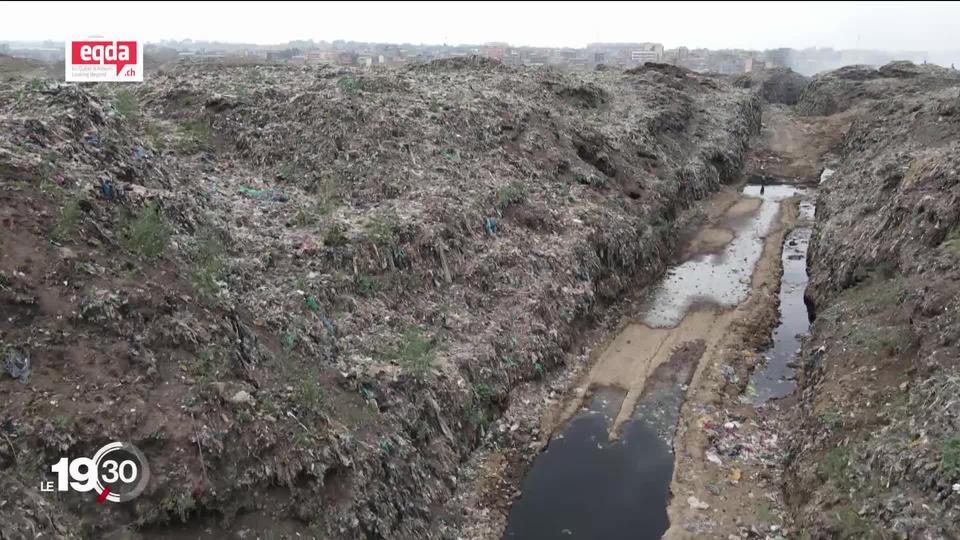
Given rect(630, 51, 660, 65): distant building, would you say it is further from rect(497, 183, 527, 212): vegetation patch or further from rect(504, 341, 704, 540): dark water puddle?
rect(504, 341, 704, 540): dark water puddle

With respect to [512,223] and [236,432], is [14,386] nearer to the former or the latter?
[236,432]

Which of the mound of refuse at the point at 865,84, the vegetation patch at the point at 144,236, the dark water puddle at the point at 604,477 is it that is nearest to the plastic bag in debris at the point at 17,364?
the vegetation patch at the point at 144,236

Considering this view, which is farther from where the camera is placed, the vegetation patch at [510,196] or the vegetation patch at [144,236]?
the vegetation patch at [510,196]

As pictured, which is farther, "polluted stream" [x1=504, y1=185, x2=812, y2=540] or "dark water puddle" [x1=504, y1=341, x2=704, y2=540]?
"polluted stream" [x1=504, y1=185, x2=812, y2=540]

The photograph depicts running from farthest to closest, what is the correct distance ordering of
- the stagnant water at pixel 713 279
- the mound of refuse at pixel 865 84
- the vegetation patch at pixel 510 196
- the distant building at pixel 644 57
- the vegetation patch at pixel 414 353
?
the distant building at pixel 644 57
the mound of refuse at pixel 865 84
the stagnant water at pixel 713 279
the vegetation patch at pixel 510 196
the vegetation patch at pixel 414 353

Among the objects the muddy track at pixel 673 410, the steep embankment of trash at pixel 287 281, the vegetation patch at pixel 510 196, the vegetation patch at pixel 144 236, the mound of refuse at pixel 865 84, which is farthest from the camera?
Answer: the mound of refuse at pixel 865 84

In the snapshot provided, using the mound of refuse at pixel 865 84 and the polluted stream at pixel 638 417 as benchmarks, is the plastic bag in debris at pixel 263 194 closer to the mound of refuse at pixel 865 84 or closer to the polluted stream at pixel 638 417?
the polluted stream at pixel 638 417

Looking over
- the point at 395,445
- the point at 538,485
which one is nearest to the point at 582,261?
the point at 538,485

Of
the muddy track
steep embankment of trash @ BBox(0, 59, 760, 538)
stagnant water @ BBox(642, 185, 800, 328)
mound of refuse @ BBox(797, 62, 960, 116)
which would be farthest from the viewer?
mound of refuse @ BBox(797, 62, 960, 116)

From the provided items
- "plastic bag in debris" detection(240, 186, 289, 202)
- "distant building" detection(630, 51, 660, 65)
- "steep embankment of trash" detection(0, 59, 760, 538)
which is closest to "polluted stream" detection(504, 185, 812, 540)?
"steep embankment of trash" detection(0, 59, 760, 538)
